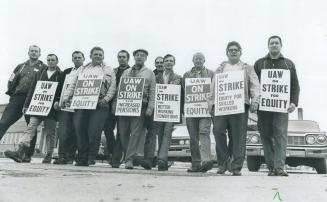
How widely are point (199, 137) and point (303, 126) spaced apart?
444 cm

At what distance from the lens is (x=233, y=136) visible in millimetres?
6621

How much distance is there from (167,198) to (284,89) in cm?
383

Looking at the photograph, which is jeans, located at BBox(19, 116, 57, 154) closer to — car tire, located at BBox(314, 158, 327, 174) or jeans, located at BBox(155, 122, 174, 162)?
jeans, located at BBox(155, 122, 174, 162)

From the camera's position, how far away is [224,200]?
11.3ft

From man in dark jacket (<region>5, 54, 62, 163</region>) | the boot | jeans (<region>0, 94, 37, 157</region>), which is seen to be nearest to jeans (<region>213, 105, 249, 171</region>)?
man in dark jacket (<region>5, 54, 62, 163</region>)

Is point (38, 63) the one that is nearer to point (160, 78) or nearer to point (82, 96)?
point (82, 96)

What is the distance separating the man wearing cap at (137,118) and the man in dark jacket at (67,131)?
1.24 m

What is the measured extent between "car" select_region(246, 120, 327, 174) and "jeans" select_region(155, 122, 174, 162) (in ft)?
9.64

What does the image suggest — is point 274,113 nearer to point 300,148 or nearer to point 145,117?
point 145,117

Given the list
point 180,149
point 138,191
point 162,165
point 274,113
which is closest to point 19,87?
point 162,165

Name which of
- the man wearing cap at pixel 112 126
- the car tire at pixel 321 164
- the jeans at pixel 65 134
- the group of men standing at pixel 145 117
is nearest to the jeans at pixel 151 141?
the group of men standing at pixel 145 117

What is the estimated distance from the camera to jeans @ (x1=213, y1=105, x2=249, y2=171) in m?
6.54

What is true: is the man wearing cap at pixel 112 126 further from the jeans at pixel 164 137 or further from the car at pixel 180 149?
the car at pixel 180 149

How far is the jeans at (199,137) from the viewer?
703cm
